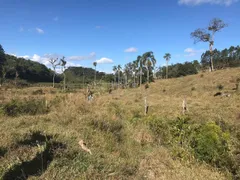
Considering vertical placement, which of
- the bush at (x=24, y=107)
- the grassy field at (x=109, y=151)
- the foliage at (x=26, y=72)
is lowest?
the grassy field at (x=109, y=151)

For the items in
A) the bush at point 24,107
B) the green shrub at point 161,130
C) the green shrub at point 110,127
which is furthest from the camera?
the bush at point 24,107

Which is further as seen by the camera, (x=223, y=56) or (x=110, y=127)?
(x=223, y=56)

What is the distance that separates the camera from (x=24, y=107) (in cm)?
859

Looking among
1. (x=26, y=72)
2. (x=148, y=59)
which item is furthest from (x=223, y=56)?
(x=26, y=72)

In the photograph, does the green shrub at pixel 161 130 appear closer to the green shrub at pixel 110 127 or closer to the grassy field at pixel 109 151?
the grassy field at pixel 109 151

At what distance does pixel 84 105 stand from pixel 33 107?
220 cm

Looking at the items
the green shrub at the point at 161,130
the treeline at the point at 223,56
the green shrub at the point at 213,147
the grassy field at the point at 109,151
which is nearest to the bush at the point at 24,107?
the grassy field at the point at 109,151

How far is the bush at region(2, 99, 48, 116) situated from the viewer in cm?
801

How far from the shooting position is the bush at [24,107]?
8012mm

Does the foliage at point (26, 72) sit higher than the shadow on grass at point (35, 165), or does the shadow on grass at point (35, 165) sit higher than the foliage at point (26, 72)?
the foliage at point (26, 72)

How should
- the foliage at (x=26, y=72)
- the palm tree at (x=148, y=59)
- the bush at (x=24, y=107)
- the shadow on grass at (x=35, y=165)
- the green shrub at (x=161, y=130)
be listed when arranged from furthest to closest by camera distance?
the foliage at (x=26, y=72) → the palm tree at (x=148, y=59) → the bush at (x=24, y=107) → the green shrub at (x=161, y=130) → the shadow on grass at (x=35, y=165)

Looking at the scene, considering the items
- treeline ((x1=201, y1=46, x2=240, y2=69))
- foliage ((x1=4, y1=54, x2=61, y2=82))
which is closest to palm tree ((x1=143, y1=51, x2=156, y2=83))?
treeline ((x1=201, y1=46, x2=240, y2=69))

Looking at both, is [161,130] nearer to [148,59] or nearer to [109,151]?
[109,151]

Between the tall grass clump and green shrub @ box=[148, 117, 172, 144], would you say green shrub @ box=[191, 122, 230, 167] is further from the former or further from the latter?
green shrub @ box=[148, 117, 172, 144]
